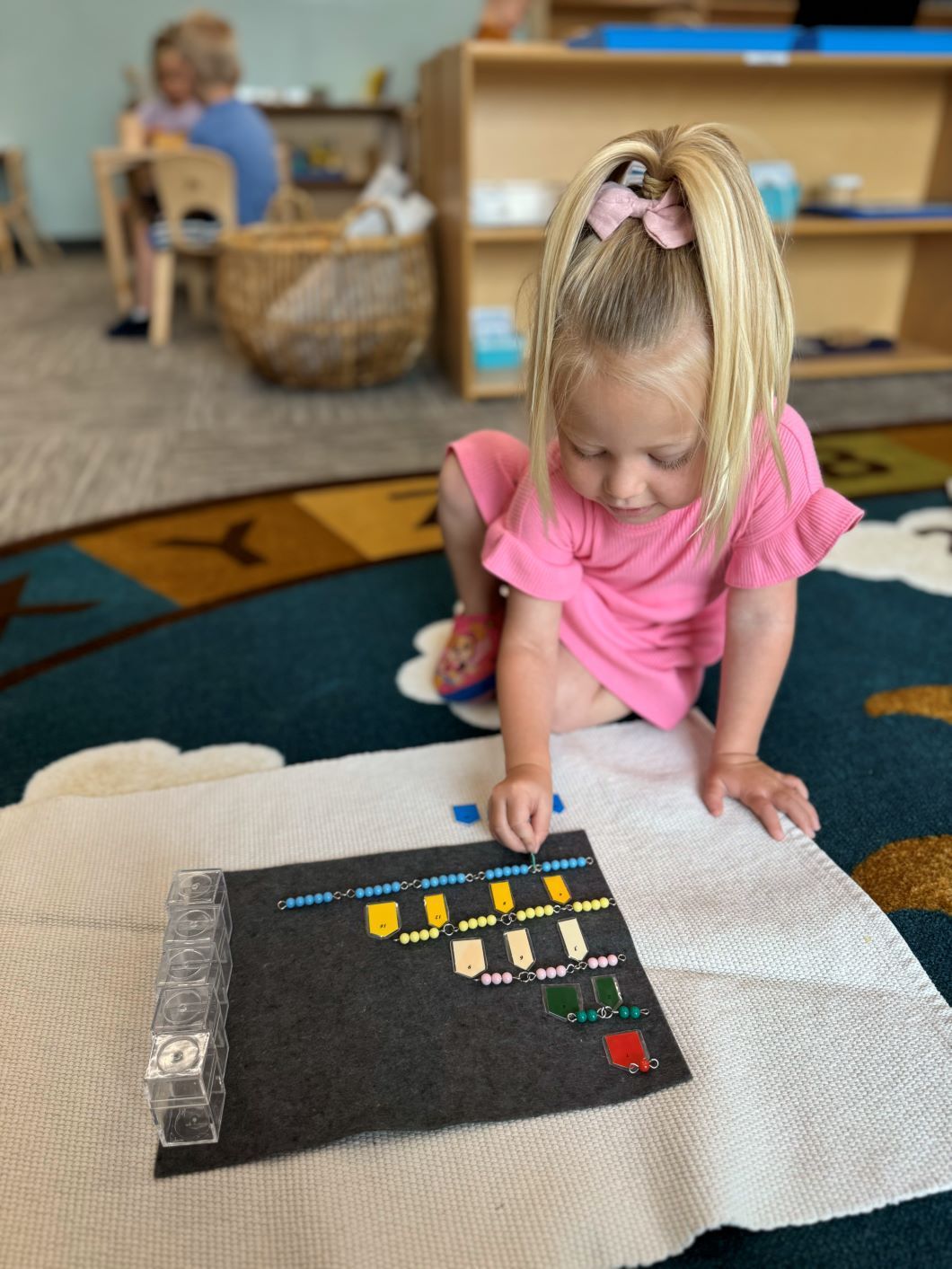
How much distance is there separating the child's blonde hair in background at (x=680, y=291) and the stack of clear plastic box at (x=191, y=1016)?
383 mm

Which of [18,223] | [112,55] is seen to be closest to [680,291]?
[18,223]

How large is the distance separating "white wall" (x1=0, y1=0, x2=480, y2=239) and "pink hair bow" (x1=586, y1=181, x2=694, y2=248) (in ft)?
14.7

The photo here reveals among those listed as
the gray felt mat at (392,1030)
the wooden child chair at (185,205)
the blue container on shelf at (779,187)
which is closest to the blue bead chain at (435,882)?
the gray felt mat at (392,1030)

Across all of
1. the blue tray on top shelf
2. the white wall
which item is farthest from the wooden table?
the white wall

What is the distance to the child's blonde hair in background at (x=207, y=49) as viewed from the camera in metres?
2.36

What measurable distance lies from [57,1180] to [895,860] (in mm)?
564

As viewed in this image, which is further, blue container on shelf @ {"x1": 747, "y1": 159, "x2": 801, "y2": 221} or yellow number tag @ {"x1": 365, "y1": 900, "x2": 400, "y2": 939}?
blue container on shelf @ {"x1": 747, "y1": 159, "x2": 801, "y2": 221}

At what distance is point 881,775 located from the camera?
0.76 meters

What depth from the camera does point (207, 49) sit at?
7.71 ft

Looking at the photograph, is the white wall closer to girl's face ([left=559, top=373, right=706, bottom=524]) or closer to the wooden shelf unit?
the wooden shelf unit

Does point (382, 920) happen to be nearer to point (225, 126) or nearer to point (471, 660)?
point (471, 660)

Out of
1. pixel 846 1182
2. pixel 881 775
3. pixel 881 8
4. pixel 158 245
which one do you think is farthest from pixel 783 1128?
pixel 158 245

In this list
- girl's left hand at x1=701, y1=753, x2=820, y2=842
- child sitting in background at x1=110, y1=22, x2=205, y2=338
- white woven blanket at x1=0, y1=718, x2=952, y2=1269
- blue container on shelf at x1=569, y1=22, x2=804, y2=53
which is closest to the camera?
white woven blanket at x1=0, y1=718, x2=952, y2=1269

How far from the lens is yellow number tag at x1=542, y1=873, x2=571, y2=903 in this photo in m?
0.61
